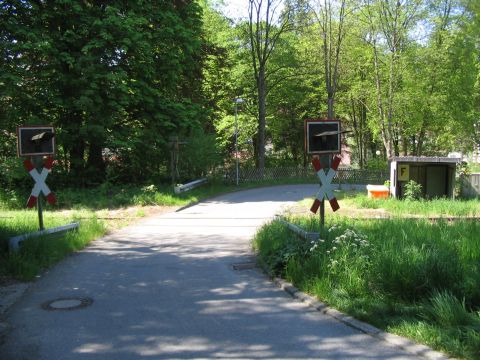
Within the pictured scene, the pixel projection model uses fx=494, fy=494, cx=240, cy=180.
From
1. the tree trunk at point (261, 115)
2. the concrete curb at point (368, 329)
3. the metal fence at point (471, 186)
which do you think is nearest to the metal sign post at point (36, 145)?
the concrete curb at point (368, 329)

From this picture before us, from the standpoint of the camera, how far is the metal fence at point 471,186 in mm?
24188

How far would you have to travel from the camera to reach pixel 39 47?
2027cm

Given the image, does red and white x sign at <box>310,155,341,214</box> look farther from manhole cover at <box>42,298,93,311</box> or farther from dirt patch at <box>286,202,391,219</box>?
dirt patch at <box>286,202,391,219</box>

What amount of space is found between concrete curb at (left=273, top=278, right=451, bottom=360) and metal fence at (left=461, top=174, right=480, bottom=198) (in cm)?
1977

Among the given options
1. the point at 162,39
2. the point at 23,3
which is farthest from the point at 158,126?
the point at 23,3

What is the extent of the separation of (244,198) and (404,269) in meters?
18.6

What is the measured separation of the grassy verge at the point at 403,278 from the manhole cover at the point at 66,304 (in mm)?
3110

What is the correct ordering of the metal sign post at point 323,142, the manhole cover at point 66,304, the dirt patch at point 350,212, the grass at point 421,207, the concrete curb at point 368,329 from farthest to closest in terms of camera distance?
the dirt patch at point 350,212 → the grass at point 421,207 → the metal sign post at point 323,142 → the manhole cover at point 66,304 → the concrete curb at point 368,329

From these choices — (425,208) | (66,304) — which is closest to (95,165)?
(425,208)

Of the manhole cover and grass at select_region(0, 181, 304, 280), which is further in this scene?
grass at select_region(0, 181, 304, 280)

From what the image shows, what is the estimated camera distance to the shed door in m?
24.1

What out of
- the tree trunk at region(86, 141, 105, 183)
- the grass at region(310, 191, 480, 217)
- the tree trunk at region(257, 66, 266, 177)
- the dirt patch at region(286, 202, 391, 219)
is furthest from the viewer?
the tree trunk at region(257, 66, 266, 177)

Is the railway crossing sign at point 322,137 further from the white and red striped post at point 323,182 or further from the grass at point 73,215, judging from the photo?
the grass at point 73,215

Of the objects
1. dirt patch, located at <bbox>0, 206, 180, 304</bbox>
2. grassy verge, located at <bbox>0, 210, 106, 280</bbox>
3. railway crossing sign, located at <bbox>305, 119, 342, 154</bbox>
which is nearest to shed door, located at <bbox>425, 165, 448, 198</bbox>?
dirt patch, located at <bbox>0, 206, 180, 304</bbox>
